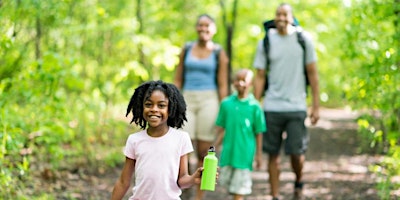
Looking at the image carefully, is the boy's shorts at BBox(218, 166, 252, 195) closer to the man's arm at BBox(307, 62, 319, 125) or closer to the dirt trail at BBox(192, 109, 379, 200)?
the man's arm at BBox(307, 62, 319, 125)

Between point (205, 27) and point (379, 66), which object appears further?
point (205, 27)

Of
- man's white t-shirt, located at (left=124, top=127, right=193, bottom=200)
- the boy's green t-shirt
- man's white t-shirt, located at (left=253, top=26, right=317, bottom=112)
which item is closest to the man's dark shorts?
man's white t-shirt, located at (left=253, top=26, right=317, bottom=112)

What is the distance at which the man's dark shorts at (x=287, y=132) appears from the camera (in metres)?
6.71

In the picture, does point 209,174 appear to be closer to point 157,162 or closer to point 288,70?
point 157,162

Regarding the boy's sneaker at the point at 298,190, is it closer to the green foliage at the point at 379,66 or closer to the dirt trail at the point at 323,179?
the dirt trail at the point at 323,179

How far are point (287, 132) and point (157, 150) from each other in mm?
3197

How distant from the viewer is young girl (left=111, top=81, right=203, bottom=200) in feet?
12.5

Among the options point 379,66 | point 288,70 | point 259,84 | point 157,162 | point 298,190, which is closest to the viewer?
point 157,162

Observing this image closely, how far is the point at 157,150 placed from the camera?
3.83 metres

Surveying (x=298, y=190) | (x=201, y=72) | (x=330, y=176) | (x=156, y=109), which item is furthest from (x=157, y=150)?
(x=330, y=176)

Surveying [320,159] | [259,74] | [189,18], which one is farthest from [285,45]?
[189,18]

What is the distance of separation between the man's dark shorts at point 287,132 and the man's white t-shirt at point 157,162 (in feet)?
9.77

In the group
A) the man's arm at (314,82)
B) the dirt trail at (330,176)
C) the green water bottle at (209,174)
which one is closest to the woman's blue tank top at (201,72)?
the man's arm at (314,82)

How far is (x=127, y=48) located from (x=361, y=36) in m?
5.07
